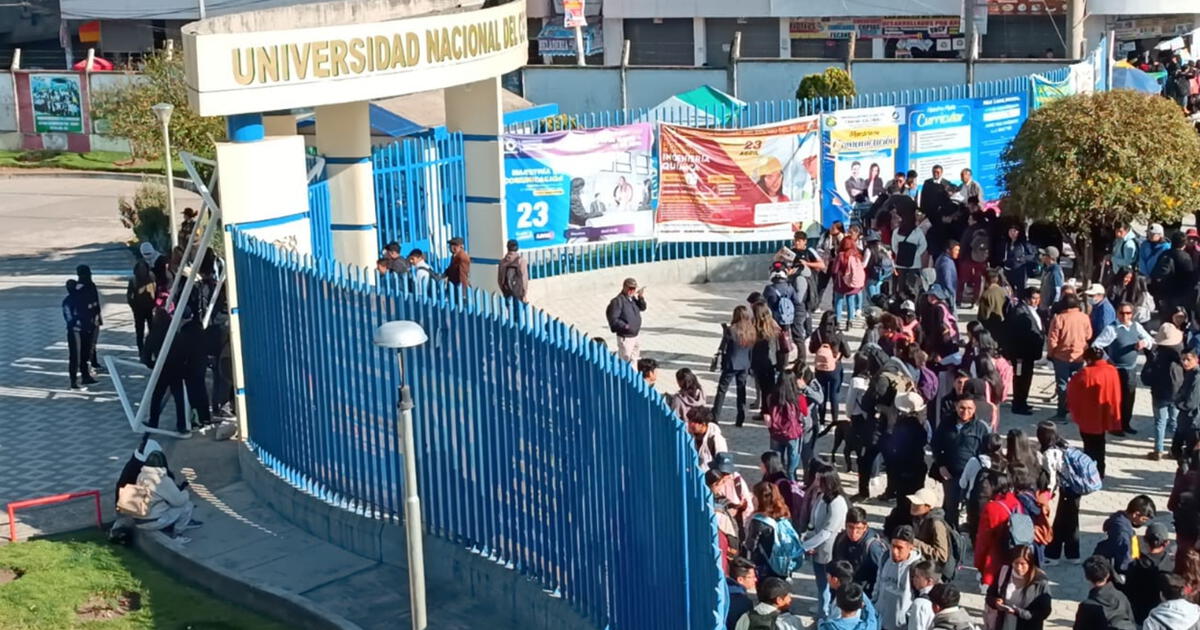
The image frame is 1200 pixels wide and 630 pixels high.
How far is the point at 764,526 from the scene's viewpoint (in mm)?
11195

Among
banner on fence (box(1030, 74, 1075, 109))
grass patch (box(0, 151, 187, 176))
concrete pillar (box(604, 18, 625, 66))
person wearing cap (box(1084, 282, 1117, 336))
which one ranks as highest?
concrete pillar (box(604, 18, 625, 66))

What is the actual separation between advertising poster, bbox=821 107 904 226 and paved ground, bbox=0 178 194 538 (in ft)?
30.8

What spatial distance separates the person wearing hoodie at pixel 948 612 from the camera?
9.91m

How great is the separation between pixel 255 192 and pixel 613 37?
3345 centimetres

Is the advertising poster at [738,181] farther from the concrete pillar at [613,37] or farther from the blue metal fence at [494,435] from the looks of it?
the concrete pillar at [613,37]

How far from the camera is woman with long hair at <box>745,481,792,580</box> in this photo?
1119cm

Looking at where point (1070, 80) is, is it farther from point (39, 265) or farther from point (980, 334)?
point (39, 265)

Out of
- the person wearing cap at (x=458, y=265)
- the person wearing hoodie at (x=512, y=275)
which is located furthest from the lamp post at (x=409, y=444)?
the person wearing hoodie at (x=512, y=275)

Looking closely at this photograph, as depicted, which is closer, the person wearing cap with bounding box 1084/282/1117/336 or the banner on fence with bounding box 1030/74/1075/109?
the person wearing cap with bounding box 1084/282/1117/336

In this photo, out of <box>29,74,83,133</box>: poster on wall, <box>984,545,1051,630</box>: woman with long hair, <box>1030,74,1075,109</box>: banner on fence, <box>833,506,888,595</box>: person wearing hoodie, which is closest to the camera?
<box>984,545,1051,630</box>: woman with long hair

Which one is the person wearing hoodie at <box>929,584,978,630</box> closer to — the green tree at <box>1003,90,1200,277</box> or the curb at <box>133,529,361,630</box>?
the curb at <box>133,529,361,630</box>

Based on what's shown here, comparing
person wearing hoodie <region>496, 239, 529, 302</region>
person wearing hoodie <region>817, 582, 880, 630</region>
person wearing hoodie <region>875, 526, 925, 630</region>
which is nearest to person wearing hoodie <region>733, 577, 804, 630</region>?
person wearing hoodie <region>817, 582, 880, 630</region>

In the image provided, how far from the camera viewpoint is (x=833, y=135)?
22688 millimetres

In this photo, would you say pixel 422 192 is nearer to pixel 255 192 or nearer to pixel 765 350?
pixel 255 192
